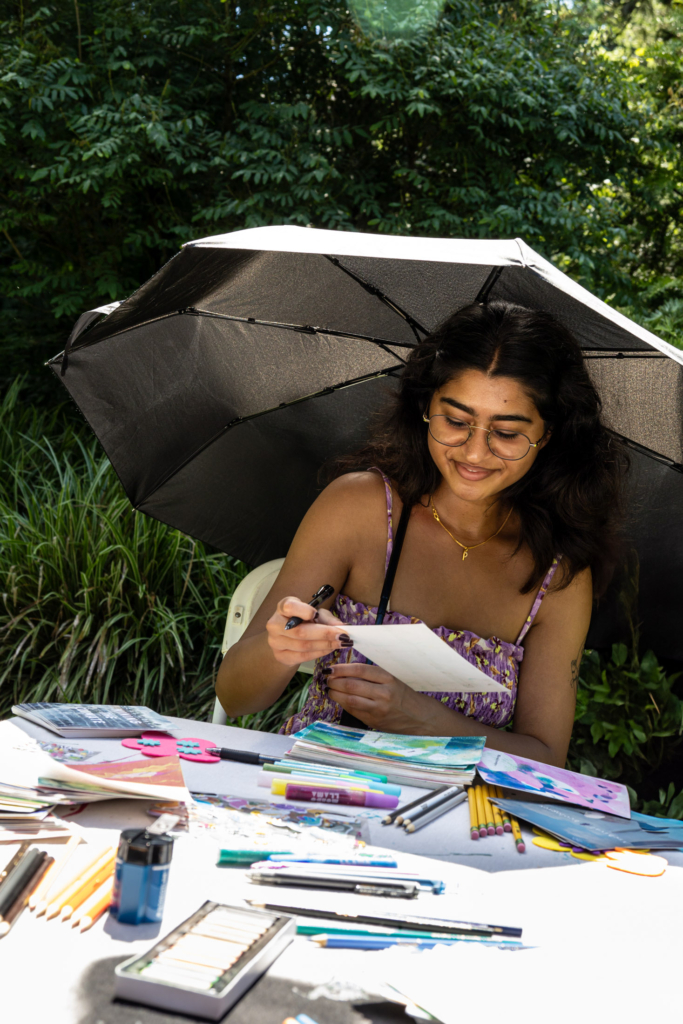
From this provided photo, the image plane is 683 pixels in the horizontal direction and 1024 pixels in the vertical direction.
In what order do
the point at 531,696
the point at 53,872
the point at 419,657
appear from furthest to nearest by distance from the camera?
the point at 531,696 < the point at 419,657 < the point at 53,872

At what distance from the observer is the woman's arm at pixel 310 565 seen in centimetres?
217

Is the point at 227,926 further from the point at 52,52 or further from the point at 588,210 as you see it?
the point at 588,210

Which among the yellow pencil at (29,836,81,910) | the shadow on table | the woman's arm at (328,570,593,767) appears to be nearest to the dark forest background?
the woman's arm at (328,570,593,767)

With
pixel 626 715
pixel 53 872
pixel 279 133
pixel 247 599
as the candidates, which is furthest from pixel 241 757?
pixel 279 133

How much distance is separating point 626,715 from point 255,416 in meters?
1.78

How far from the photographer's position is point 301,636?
178cm

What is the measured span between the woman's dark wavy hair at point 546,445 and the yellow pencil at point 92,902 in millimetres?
1544

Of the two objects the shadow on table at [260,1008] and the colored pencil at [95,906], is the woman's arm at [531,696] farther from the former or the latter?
the shadow on table at [260,1008]

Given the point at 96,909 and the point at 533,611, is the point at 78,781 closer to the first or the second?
the point at 96,909

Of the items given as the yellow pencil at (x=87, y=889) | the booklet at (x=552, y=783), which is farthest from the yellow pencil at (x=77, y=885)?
the booklet at (x=552, y=783)

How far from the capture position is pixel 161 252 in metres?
5.95

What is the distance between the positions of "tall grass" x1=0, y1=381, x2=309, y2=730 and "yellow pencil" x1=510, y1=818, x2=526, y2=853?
2.40 metres

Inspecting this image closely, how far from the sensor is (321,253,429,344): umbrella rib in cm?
222

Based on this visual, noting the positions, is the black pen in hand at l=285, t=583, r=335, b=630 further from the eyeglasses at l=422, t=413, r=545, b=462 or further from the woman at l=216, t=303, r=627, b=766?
the eyeglasses at l=422, t=413, r=545, b=462
